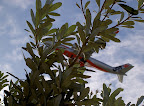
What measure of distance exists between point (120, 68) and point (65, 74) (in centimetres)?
3990

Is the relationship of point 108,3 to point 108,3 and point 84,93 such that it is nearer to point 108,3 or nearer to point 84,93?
point 108,3

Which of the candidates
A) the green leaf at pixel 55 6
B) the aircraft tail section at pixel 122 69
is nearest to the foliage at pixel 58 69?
the green leaf at pixel 55 6

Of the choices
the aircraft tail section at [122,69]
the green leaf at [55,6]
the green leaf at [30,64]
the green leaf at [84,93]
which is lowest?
the green leaf at [84,93]

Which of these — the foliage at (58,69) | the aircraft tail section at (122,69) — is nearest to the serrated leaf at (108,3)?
the foliage at (58,69)

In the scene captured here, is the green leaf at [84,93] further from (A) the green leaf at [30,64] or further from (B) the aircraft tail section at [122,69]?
(B) the aircraft tail section at [122,69]

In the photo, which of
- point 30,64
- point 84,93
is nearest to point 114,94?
point 84,93

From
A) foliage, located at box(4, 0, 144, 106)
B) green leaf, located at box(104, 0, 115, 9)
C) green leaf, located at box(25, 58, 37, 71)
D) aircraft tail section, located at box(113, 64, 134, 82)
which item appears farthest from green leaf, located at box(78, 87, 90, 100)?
aircraft tail section, located at box(113, 64, 134, 82)

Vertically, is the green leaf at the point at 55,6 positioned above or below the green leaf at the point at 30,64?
above

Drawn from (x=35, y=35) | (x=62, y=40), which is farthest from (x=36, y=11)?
(x=62, y=40)

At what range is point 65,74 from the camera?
1.34 metres

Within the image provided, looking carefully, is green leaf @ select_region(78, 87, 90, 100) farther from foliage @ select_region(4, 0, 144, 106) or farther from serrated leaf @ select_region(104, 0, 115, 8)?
serrated leaf @ select_region(104, 0, 115, 8)

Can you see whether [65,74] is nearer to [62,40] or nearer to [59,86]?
[59,86]

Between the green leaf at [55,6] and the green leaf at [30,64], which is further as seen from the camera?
the green leaf at [55,6]

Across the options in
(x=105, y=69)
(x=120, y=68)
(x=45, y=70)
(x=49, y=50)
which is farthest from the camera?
(x=120, y=68)
